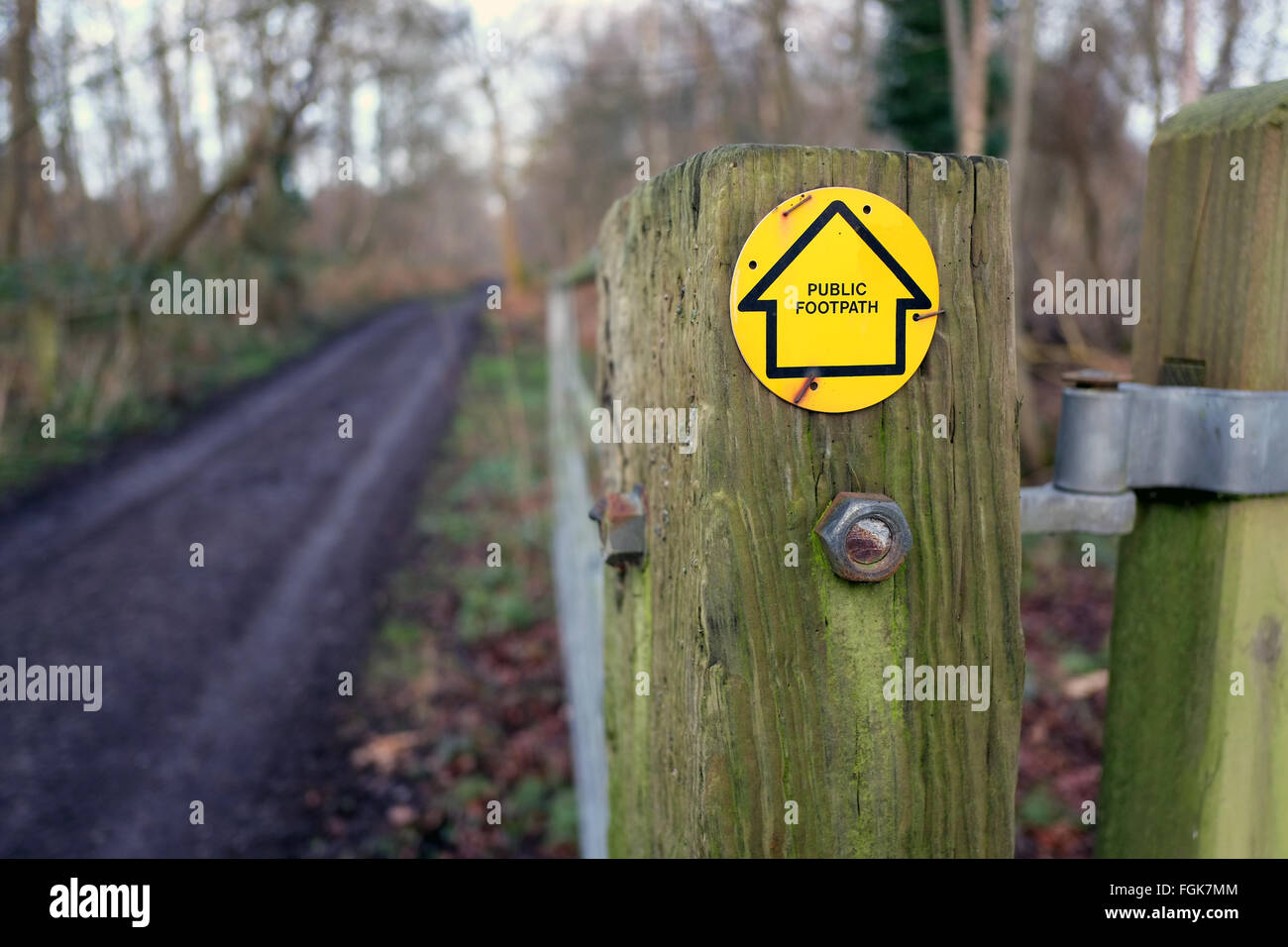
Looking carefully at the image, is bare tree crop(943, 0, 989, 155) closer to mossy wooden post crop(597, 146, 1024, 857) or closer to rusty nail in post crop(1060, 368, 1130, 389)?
rusty nail in post crop(1060, 368, 1130, 389)

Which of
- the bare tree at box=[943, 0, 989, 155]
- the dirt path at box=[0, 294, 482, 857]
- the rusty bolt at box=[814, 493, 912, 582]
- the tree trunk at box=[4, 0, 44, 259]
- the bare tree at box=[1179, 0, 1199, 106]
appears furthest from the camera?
the tree trunk at box=[4, 0, 44, 259]

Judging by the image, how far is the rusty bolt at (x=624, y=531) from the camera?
1107mm

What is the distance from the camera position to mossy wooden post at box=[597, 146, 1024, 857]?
0.85m

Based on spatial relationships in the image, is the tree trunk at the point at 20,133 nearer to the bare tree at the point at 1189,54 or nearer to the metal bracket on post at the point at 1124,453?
the bare tree at the point at 1189,54

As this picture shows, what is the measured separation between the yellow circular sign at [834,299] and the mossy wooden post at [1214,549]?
1.51 ft

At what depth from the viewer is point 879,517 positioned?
0.85m

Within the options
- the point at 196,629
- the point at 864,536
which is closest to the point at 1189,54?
the point at 864,536

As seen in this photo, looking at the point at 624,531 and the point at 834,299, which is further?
the point at 624,531

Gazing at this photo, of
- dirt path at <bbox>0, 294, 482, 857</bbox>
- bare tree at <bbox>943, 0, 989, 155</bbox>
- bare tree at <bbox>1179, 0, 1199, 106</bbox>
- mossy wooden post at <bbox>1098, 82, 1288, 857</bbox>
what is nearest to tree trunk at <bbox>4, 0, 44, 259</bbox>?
dirt path at <bbox>0, 294, 482, 857</bbox>

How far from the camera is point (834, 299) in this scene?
0.87 m

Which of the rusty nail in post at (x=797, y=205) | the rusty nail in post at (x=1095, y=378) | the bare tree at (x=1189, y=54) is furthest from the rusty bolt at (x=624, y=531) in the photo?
the bare tree at (x=1189, y=54)

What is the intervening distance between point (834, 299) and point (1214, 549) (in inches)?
23.8

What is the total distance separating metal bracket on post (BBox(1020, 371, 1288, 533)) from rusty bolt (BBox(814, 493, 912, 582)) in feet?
1.02

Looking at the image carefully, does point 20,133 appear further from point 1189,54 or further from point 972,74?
point 1189,54
